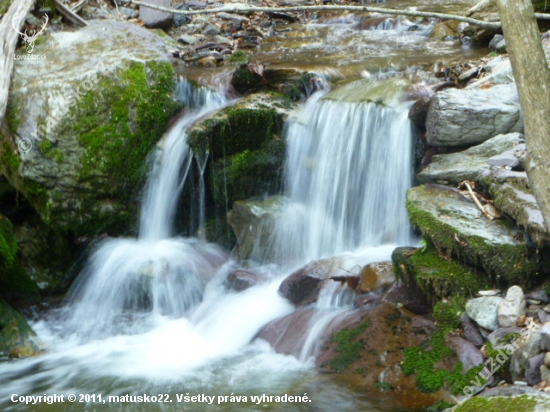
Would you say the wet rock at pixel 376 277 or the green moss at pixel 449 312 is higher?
the wet rock at pixel 376 277

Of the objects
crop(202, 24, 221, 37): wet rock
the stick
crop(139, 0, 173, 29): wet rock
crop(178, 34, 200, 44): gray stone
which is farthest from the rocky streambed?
crop(139, 0, 173, 29): wet rock

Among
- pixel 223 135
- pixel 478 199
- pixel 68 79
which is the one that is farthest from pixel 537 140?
pixel 68 79

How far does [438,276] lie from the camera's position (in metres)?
4.38

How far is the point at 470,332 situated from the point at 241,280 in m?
2.48

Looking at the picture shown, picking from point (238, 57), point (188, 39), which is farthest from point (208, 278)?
point (188, 39)

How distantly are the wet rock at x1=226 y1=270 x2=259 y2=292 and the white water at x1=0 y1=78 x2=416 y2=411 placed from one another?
0.30 ft

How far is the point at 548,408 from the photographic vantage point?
9.33 feet

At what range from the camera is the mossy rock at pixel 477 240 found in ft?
13.8

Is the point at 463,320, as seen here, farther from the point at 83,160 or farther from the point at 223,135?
the point at 83,160

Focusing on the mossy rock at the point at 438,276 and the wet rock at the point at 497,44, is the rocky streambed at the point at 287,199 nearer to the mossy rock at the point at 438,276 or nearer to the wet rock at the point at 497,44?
the mossy rock at the point at 438,276

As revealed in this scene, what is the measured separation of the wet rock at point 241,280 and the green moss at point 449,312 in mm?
2136

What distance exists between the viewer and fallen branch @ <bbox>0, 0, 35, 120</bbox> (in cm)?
662

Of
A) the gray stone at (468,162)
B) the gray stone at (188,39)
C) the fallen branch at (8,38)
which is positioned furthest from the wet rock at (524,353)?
the gray stone at (188,39)

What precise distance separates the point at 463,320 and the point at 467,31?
229 inches
